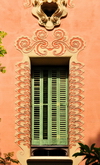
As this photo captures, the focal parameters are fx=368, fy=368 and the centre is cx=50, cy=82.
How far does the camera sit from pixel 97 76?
10.4 metres

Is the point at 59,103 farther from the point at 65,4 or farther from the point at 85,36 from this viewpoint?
the point at 65,4

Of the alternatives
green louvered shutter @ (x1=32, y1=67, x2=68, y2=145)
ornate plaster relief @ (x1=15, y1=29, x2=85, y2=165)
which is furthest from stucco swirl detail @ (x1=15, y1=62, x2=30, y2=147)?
green louvered shutter @ (x1=32, y1=67, x2=68, y2=145)

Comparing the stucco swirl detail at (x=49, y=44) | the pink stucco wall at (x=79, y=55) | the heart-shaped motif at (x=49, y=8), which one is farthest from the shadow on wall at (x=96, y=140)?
the heart-shaped motif at (x=49, y=8)

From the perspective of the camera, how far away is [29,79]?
10.5m

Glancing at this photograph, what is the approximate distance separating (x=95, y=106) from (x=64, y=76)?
134 cm

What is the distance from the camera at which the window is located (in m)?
10.5

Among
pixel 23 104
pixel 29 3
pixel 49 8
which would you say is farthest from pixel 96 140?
pixel 29 3

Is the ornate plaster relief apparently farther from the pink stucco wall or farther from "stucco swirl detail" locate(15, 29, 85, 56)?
the pink stucco wall

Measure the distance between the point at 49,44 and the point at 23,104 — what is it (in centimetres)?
186

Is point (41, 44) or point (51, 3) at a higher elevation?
point (51, 3)

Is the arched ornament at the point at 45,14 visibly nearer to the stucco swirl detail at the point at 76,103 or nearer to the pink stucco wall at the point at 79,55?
the pink stucco wall at the point at 79,55

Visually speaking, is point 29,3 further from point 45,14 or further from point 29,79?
point 29,79

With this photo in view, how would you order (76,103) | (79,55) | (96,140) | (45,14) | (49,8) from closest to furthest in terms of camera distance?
(96,140) → (76,103) → (79,55) → (45,14) → (49,8)

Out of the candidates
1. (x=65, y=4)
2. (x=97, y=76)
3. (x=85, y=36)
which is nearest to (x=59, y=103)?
(x=97, y=76)
